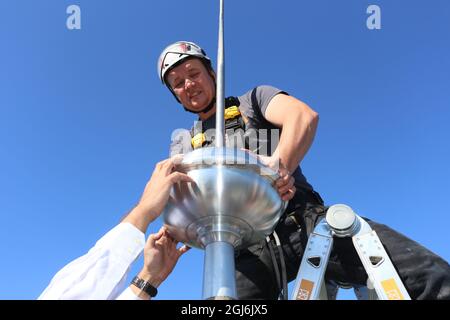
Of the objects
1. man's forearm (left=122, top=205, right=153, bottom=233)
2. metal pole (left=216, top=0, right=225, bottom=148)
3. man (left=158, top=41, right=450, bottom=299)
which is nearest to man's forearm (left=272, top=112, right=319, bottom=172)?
man (left=158, top=41, right=450, bottom=299)

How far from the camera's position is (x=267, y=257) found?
228 cm

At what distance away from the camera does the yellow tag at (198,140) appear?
7.94 ft

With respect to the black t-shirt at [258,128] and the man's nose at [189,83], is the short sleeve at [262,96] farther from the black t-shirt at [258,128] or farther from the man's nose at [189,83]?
the man's nose at [189,83]

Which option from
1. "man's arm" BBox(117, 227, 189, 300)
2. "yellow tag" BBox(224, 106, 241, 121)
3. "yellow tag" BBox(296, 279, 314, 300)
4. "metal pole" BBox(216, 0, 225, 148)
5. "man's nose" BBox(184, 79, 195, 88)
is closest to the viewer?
"metal pole" BBox(216, 0, 225, 148)

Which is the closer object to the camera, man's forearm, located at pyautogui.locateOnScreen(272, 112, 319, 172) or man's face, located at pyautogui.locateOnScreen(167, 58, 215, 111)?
man's forearm, located at pyautogui.locateOnScreen(272, 112, 319, 172)

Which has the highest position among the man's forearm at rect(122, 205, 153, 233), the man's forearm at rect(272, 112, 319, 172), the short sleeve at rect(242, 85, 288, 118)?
the short sleeve at rect(242, 85, 288, 118)

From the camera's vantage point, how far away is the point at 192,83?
2443 mm

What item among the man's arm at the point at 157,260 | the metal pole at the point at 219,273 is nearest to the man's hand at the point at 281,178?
the metal pole at the point at 219,273

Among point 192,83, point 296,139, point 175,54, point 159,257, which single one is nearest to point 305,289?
point 296,139

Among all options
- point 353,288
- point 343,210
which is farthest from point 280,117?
point 353,288

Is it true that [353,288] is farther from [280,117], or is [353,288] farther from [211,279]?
[211,279]

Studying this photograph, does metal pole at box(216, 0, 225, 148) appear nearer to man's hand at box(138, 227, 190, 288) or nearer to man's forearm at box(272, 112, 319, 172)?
man's forearm at box(272, 112, 319, 172)

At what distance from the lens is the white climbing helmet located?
2445 mm

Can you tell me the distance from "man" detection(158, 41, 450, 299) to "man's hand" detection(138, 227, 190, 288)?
1.21 feet
